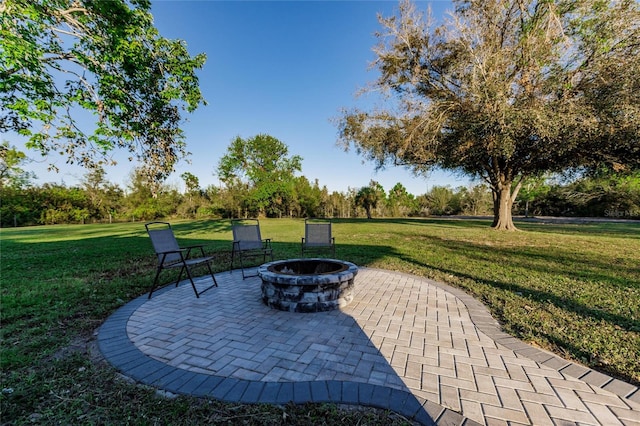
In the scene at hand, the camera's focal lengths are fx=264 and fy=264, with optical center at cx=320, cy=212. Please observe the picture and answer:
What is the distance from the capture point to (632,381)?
2029 millimetres

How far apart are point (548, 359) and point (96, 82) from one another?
8.08 metres

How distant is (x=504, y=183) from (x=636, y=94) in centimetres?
582

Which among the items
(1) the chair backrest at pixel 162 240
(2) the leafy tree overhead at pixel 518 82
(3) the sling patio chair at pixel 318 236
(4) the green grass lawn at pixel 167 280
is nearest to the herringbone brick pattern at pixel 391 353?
(4) the green grass lawn at pixel 167 280

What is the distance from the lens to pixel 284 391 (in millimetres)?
1930

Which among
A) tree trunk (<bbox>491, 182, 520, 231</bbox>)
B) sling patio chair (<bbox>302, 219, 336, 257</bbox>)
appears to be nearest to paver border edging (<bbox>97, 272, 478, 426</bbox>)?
sling patio chair (<bbox>302, 219, 336, 257</bbox>)

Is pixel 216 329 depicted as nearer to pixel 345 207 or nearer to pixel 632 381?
pixel 632 381

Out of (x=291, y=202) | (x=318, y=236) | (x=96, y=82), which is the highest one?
(x=96, y=82)

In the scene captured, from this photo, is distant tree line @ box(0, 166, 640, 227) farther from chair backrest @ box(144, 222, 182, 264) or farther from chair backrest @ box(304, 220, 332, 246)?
chair backrest @ box(144, 222, 182, 264)

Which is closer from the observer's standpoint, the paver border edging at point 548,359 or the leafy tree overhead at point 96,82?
the paver border edging at point 548,359

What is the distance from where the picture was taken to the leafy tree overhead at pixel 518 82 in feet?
27.5

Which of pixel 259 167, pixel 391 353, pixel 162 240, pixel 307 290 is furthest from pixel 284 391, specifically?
pixel 259 167

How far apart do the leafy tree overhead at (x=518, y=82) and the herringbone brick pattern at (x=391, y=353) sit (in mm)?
8197

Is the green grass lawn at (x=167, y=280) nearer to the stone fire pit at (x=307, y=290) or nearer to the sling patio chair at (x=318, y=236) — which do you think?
the sling patio chair at (x=318, y=236)

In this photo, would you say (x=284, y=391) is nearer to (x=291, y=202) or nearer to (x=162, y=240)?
(x=162, y=240)
